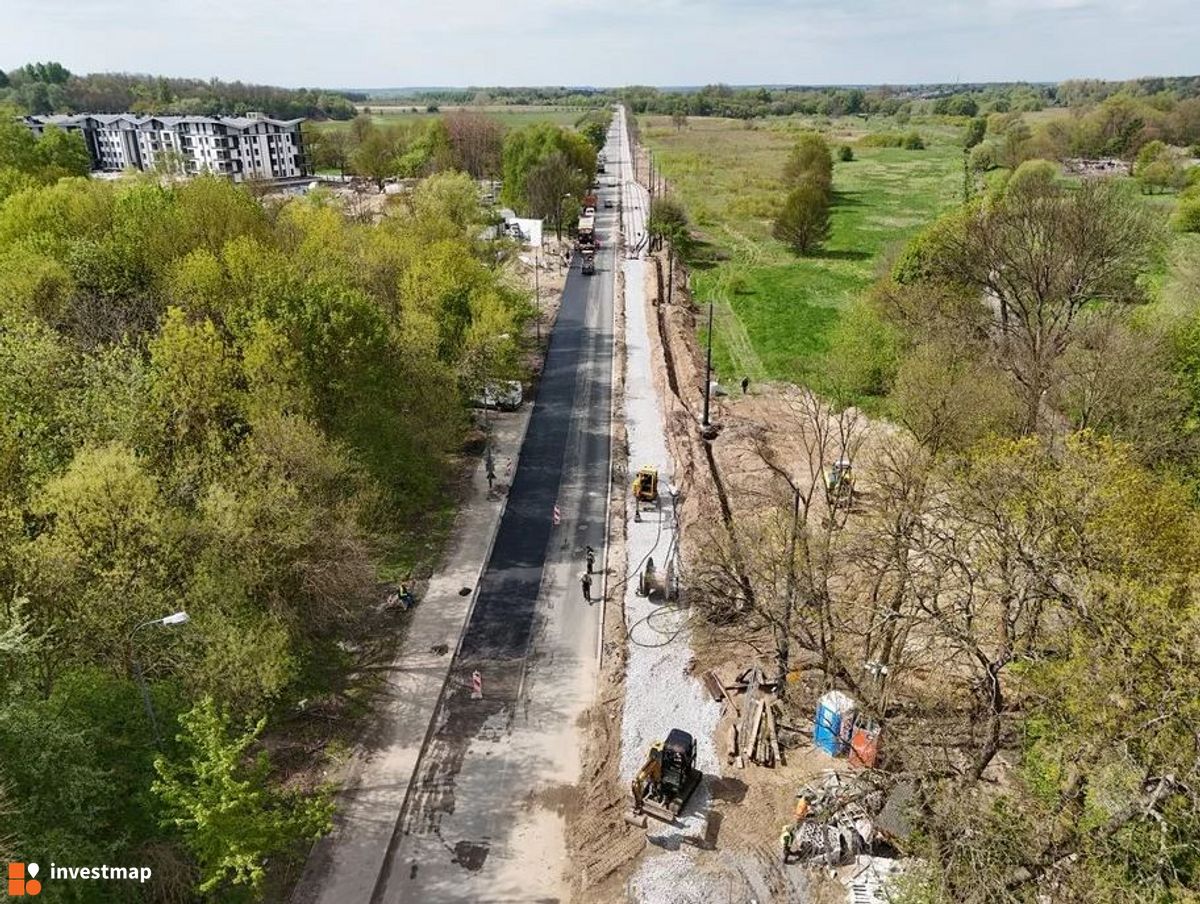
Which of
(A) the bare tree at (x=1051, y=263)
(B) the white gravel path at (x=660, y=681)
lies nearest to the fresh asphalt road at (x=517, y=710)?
(B) the white gravel path at (x=660, y=681)

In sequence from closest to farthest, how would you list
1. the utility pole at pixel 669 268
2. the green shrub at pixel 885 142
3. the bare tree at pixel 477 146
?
the utility pole at pixel 669 268, the bare tree at pixel 477 146, the green shrub at pixel 885 142

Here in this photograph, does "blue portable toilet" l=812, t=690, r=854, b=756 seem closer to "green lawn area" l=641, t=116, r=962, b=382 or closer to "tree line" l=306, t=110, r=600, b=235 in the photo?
"green lawn area" l=641, t=116, r=962, b=382

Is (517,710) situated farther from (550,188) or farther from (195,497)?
(550,188)

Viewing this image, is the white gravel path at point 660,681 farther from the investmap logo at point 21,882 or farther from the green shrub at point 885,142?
the green shrub at point 885,142

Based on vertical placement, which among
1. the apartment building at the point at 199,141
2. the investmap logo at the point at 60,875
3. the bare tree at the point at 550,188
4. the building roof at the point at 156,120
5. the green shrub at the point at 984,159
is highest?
the building roof at the point at 156,120

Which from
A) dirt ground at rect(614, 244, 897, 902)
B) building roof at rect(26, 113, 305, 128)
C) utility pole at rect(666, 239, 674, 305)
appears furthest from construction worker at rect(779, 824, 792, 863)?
building roof at rect(26, 113, 305, 128)

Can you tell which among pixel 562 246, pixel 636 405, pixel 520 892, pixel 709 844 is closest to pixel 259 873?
pixel 520 892

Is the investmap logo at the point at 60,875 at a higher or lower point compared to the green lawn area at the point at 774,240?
lower
